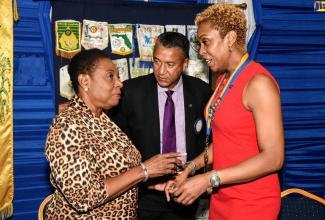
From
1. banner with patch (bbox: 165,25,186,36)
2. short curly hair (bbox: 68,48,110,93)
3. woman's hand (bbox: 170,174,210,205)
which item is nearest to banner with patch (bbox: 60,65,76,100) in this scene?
banner with patch (bbox: 165,25,186,36)

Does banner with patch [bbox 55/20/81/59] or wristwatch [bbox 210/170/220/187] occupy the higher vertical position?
banner with patch [bbox 55/20/81/59]

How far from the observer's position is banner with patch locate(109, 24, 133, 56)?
3.61 m

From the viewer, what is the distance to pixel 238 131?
6.97ft

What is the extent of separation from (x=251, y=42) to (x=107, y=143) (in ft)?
8.62

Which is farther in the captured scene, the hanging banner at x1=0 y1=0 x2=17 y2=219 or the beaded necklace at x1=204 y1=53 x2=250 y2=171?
the hanging banner at x1=0 y1=0 x2=17 y2=219

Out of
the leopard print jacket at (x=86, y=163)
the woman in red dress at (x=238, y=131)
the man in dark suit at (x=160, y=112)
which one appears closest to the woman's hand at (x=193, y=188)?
the woman in red dress at (x=238, y=131)

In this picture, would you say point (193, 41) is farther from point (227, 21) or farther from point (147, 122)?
point (227, 21)

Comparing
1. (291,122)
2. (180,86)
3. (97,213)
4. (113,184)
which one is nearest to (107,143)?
(113,184)

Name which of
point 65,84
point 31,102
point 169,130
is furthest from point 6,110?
point 169,130

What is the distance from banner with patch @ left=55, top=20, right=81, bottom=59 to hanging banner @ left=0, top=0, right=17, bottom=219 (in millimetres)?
395

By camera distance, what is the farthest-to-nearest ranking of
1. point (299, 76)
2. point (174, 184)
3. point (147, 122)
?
point (299, 76), point (147, 122), point (174, 184)

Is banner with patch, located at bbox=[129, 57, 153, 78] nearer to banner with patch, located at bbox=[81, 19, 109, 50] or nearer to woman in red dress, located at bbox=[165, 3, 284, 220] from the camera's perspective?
banner with patch, located at bbox=[81, 19, 109, 50]

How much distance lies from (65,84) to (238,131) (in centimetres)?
188

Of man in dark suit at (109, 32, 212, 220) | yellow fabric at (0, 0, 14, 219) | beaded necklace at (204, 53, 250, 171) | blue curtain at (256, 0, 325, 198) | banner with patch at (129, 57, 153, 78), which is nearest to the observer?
beaded necklace at (204, 53, 250, 171)
